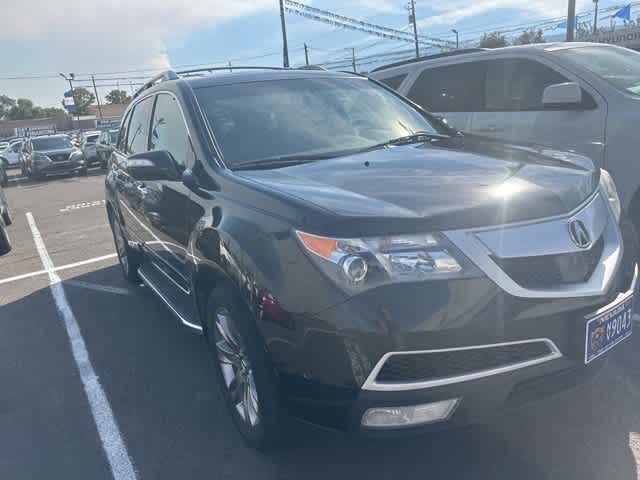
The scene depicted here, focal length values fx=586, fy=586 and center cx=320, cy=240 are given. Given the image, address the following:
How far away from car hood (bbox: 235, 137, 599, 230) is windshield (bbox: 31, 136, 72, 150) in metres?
21.5

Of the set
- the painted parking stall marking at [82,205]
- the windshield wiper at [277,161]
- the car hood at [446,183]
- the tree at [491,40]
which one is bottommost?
the painted parking stall marking at [82,205]

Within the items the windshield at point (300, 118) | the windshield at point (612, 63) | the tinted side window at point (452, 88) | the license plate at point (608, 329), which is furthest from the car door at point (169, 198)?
the windshield at point (612, 63)

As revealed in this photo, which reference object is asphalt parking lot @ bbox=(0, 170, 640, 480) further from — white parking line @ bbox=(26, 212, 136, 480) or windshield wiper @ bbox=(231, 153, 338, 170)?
windshield wiper @ bbox=(231, 153, 338, 170)

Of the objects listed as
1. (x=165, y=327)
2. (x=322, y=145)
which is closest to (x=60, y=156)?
(x=165, y=327)

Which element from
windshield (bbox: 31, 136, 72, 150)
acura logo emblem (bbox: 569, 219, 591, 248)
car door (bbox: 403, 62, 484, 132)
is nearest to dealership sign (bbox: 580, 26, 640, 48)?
windshield (bbox: 31, 136, 72, 150)

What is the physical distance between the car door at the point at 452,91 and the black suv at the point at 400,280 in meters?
3.18

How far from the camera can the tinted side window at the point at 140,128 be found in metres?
4.57

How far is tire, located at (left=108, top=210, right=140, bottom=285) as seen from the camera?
5547mm

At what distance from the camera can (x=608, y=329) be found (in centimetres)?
241

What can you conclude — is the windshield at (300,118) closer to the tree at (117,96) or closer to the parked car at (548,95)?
the parked car at (548,95)

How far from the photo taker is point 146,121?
4625mm

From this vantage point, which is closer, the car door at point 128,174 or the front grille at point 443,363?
the front grille at point 443,363

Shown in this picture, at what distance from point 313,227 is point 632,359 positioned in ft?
7.85

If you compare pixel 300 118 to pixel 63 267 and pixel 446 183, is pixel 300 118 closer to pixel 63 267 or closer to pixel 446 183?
pixel 446 183
